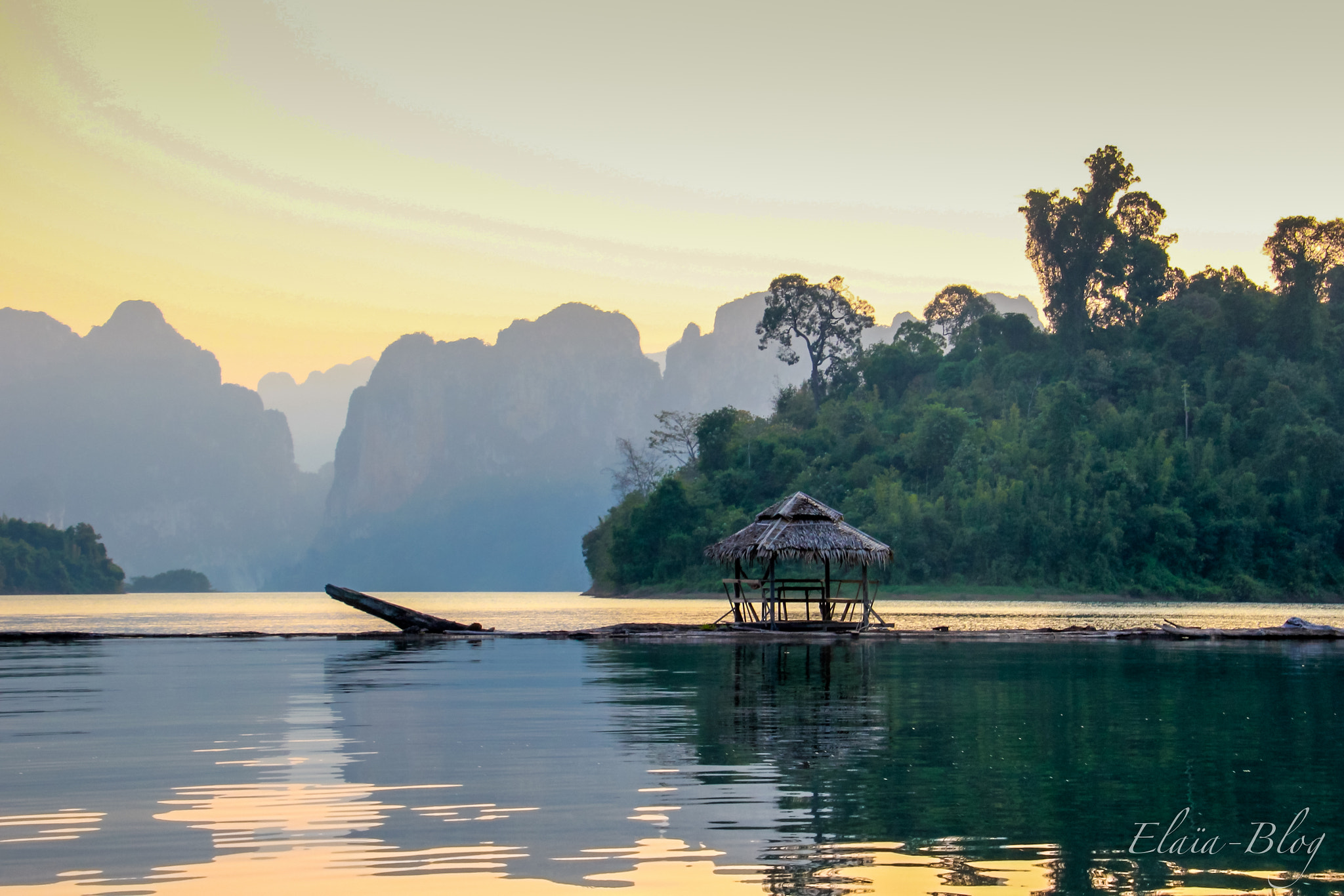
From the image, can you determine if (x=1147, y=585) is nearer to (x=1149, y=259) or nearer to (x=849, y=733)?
(x=1149, y=259)

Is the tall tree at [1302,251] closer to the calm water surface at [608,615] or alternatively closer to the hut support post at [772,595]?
the calm water surface at [608,615]

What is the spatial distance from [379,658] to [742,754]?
650 inches

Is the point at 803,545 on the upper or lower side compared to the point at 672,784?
upper

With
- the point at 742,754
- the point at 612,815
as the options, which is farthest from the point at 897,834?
the point at 742,754

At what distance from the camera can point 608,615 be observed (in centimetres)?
5769

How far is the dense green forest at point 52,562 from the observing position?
384ft

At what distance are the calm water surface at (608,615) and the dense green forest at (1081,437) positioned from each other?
480 centimetres

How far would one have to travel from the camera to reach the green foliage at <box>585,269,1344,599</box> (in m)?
69.5

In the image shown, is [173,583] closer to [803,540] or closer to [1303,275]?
[1303,275]

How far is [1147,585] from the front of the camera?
229ft

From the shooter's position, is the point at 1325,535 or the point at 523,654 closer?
the point at 523,654

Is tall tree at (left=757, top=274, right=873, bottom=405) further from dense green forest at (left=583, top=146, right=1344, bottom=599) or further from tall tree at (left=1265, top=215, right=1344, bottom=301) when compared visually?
tall tree at (left=1265, top=215, right=1344, bottom=301)
